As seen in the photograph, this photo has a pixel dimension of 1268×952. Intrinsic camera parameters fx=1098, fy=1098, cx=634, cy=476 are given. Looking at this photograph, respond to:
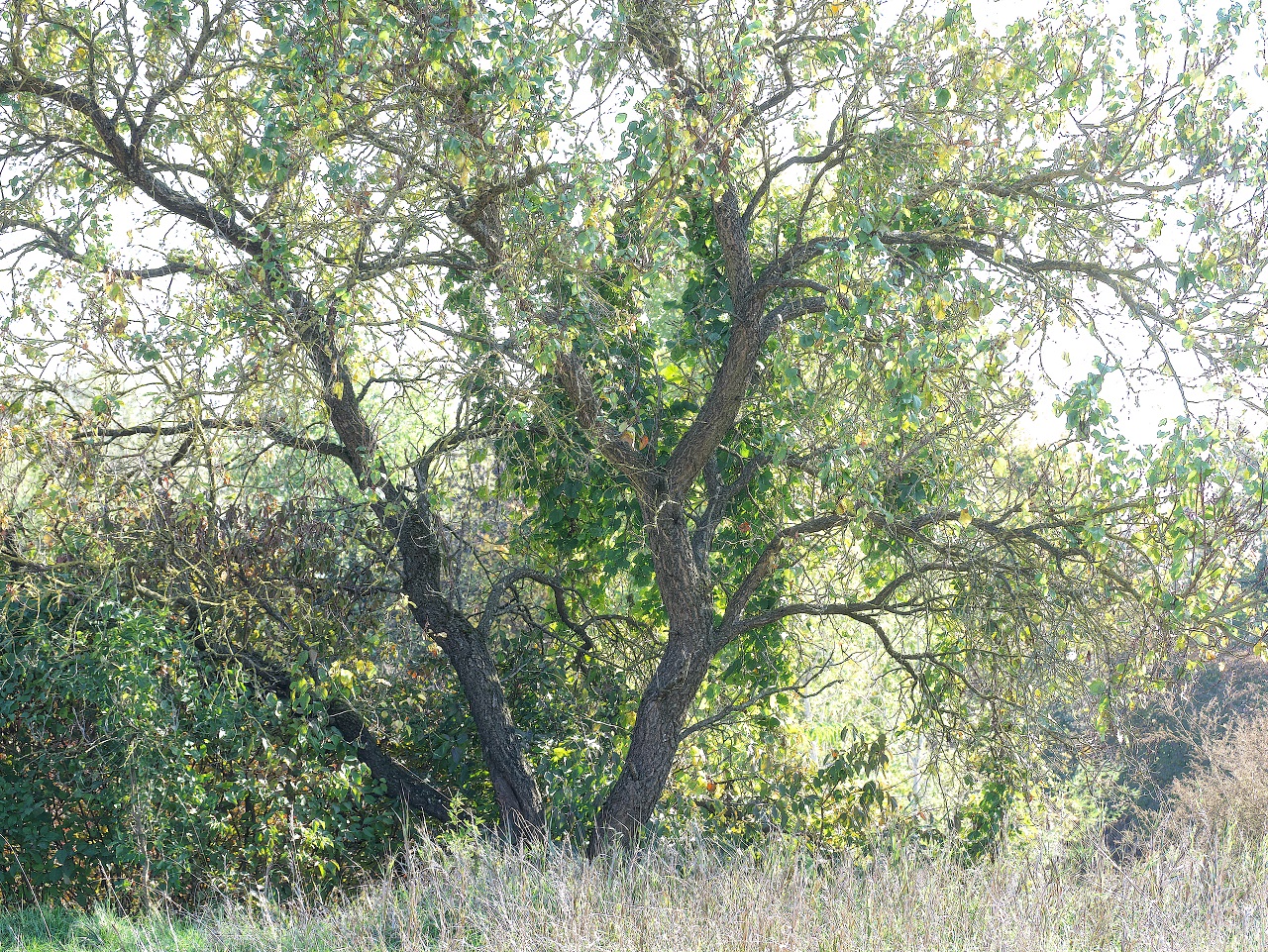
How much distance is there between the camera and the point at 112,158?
692 centimetres

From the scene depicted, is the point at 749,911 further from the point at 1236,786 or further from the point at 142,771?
the point at 1236,786

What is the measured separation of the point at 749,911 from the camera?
4941 millimetres

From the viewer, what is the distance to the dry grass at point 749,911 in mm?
4871

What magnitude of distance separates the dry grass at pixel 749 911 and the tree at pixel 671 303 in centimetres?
107

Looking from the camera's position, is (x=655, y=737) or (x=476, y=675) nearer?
(x=655, y=737)

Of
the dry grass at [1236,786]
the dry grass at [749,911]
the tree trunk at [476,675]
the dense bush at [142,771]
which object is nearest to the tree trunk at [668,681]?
the tree trunk at [476,675]

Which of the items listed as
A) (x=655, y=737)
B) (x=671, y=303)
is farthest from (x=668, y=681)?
(x=671, y=303)

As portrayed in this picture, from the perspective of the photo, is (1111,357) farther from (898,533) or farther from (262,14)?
(262,14)

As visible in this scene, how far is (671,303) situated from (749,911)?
14.0ft

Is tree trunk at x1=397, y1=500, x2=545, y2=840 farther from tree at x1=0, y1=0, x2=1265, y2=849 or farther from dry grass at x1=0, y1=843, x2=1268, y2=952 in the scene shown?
dry grass at x1=0, y1=843, x2=1268, y2=952

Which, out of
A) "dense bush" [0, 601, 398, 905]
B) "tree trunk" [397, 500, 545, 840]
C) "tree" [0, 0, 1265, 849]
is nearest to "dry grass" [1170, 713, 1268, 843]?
"tree" [0, 0, 1265, 849]

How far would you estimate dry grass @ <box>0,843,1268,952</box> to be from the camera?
4.87 m

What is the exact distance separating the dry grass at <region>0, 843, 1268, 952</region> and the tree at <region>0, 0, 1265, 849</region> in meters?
1.07

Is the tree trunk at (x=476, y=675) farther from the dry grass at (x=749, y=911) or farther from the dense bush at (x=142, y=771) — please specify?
the dry grass at (x=749, y=911)
